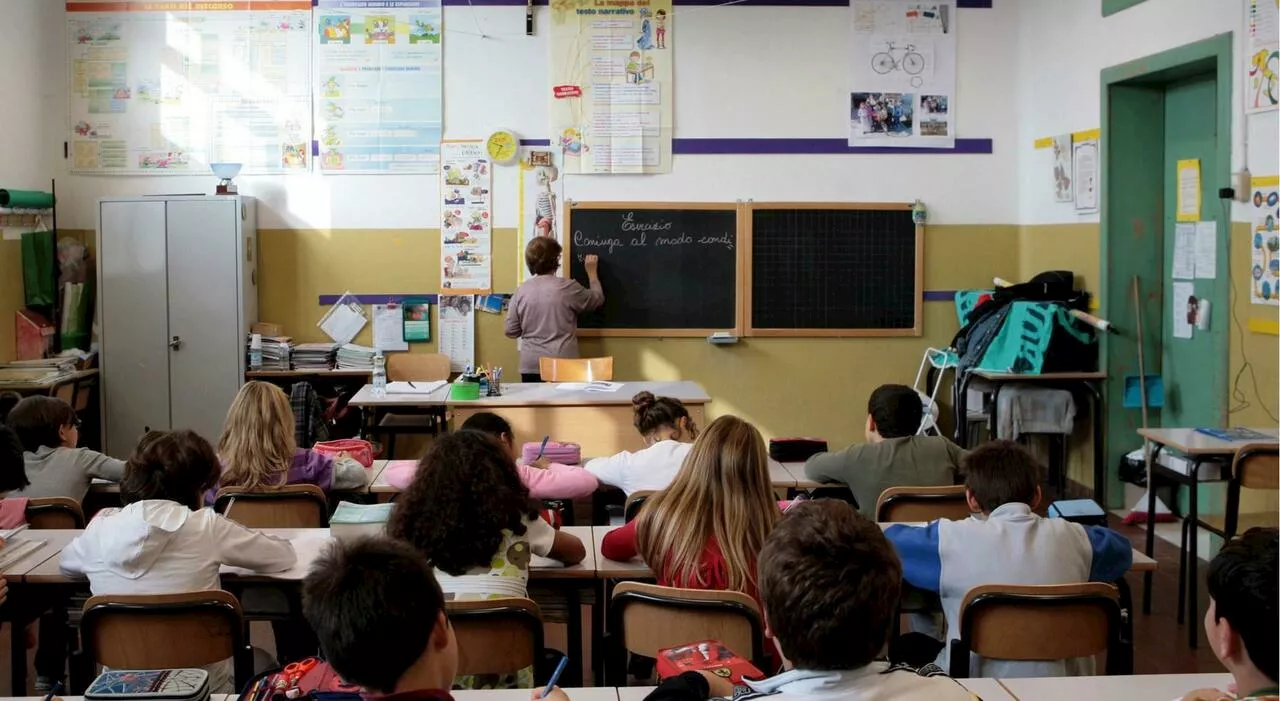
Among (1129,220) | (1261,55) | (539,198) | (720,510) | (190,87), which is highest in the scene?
(190,87)

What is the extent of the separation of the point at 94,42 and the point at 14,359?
2.04 m

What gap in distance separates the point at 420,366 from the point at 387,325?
0.34m

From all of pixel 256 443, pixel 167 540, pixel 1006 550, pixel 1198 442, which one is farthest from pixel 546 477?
pixel 1198 442

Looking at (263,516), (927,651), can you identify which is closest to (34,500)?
(263,516)

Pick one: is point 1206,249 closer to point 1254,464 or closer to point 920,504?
point 1254,464

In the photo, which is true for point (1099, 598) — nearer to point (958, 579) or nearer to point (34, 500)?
point (958, 579)

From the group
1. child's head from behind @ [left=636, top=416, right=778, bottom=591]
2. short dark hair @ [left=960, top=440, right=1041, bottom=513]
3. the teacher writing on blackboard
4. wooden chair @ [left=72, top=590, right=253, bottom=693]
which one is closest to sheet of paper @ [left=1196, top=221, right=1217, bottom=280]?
short dark hair @ [left=960, top=440, right=1041, bottom=513]

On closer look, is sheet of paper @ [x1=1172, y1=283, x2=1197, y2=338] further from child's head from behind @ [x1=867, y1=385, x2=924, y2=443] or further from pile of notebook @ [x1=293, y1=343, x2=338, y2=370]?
pile of notebook @ [x1=293, y1=343, x2=338, y2=370]

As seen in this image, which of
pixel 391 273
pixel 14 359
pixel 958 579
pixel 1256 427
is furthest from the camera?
pixel 391 273

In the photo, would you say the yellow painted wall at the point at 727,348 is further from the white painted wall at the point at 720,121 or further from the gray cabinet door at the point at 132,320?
the gray cabinet door at the point at 132,320

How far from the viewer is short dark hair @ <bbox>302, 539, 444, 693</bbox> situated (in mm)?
1733

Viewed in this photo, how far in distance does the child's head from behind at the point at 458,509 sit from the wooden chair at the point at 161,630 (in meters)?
0.43

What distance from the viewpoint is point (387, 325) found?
25.6 ft

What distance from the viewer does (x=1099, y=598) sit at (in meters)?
2.82
